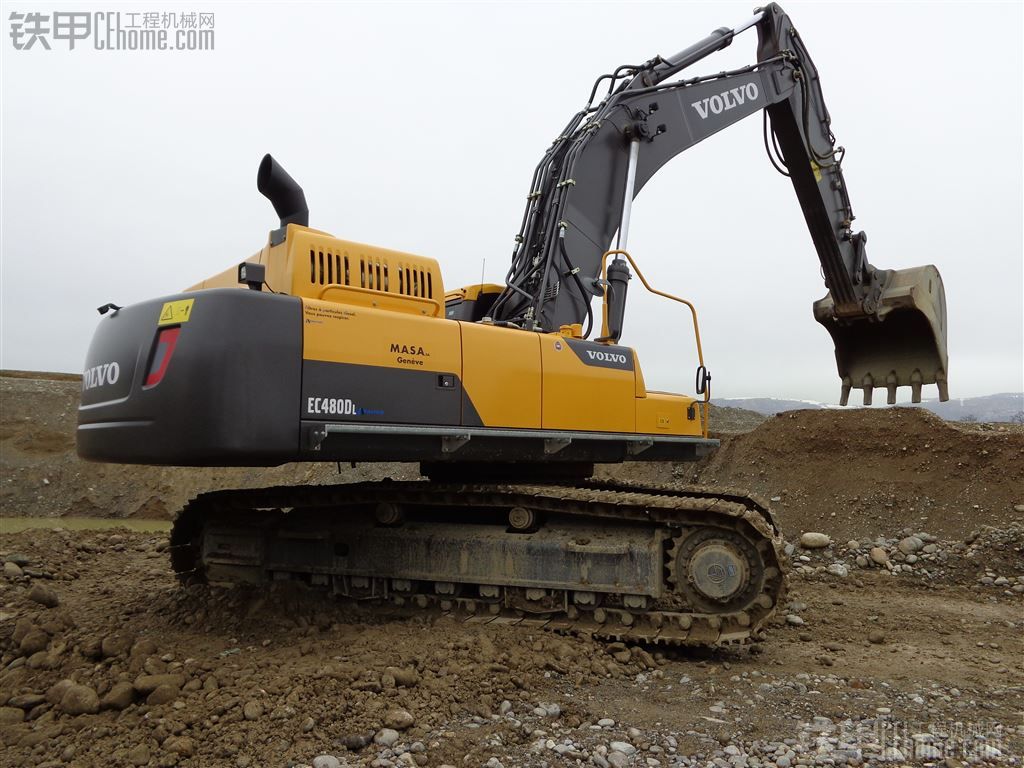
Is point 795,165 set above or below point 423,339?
above

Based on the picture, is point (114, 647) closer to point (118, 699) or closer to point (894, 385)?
point (118, 699)

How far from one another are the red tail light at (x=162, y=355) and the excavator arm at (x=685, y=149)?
2334 mm

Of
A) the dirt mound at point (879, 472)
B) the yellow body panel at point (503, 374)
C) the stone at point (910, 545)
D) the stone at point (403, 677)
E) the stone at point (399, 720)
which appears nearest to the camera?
the stone at point (399, 720)

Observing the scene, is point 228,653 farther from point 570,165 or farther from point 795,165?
point 795,165

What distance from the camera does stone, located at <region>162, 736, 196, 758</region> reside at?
3.22 m

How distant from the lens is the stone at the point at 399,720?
3.44 metres

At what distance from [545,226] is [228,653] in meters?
3.79

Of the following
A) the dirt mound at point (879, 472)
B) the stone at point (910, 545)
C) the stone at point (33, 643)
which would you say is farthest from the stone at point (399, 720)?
the dirt mound at point (879, 472)

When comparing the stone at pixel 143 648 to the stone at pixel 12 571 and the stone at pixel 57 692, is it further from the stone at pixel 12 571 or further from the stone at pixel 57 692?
the stone at pixel 12 571

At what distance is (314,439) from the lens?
4.07 meters

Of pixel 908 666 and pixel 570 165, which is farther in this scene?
pixel 570 165

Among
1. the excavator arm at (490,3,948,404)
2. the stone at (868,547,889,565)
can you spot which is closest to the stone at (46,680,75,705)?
the excavator arm at (490,3,948,404)

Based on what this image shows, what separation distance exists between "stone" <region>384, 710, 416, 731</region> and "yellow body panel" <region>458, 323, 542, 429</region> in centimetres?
183

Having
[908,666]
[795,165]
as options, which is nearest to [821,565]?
[908,666]
